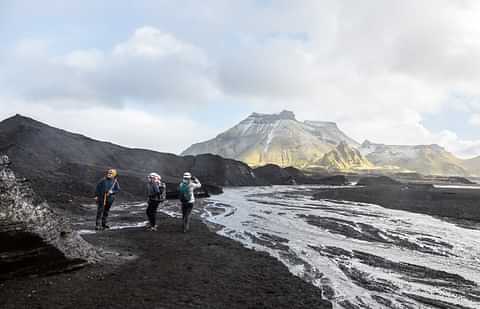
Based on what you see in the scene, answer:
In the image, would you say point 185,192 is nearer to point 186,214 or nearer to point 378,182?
point 186,214

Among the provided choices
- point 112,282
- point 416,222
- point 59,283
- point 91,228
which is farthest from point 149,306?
point 416,222

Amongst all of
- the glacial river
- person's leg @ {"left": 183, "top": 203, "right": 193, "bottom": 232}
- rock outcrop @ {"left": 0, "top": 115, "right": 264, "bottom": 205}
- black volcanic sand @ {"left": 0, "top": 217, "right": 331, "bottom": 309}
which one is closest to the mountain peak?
rock outcrop @ {"left": 0, "top": 115, "right": 264, "bottom": 205}

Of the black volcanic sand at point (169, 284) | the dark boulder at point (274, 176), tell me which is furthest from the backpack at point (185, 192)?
the dark boulder at point (274, 176)

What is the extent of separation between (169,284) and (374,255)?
28.6ft

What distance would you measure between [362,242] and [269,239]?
14.3ft

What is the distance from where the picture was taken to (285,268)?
11.0 meters

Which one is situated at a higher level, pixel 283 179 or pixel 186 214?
pixel 283 179

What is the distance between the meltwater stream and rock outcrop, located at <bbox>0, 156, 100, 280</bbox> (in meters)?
6.72

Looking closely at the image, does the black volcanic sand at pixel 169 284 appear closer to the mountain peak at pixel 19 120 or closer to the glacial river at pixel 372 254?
the glacial river at pixel 372 254

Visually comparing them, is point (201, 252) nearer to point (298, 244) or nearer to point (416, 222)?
point (298, 244)

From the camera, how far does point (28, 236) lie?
332 inches

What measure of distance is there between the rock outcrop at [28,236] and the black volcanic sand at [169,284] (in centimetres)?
34

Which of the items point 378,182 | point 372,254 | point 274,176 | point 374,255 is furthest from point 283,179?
point 374,255

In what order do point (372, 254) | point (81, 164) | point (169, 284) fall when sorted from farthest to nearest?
point (81, 164)
point (372, 254)
point (169, 284)
